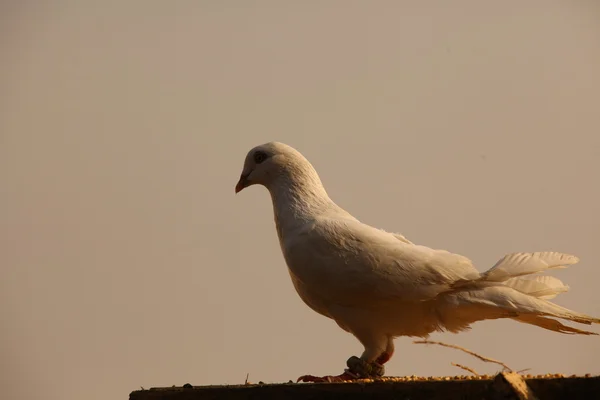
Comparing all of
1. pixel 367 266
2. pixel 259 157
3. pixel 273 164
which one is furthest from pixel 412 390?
pixel 259 157

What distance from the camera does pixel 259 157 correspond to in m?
6.92

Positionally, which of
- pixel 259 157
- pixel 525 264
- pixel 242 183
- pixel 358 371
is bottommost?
pixel 358 371

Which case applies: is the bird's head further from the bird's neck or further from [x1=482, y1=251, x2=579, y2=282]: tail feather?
[x1=482, y1=251, x2=579, y2=282]: tail feather

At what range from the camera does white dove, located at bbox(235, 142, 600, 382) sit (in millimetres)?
5742

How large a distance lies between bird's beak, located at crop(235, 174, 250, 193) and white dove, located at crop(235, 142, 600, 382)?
999mm

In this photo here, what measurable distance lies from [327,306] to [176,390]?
1.46 m

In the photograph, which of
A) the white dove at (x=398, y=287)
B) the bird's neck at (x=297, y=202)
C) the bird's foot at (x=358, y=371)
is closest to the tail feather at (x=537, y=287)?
the white dove at (x=398, y=287)

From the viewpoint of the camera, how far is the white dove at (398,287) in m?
5.74

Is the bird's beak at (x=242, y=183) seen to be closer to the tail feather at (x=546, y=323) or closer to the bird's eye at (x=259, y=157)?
the bird's eye at (x=259, y=157)

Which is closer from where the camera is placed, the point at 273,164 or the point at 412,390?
the point at 412,390

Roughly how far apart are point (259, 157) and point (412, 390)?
3.07 meters

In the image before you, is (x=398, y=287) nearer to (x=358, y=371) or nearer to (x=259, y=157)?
(x=358, y=371)

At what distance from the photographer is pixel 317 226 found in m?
6.14

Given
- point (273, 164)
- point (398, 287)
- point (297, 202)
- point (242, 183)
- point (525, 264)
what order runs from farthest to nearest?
point (242, 183)
point (273, 164)
point (297, 202)
point (525, 264)
point (398, 287)
